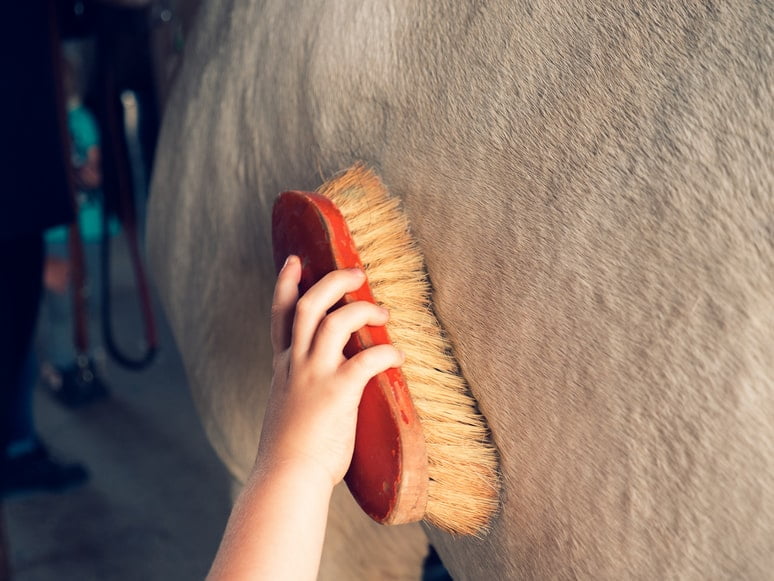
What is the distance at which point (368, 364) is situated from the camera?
393mm

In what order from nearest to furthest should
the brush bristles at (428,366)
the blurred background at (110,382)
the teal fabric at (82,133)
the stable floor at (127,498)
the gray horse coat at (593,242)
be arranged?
the gray horse coat at (593,242) < the brush bristles at (428,366) < the blurred background at (110,382) < the stable floor at (127,498) < the teal fabric at (82,133)

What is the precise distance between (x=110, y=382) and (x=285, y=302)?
5.55ft

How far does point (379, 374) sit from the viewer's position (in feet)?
1.31

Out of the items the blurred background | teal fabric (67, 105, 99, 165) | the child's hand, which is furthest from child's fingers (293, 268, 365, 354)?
teal fabric (67, 105, 99, 165)

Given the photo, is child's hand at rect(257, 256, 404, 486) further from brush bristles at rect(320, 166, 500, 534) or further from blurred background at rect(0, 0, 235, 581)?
blurred background at rect(0, 0, 235, 581)

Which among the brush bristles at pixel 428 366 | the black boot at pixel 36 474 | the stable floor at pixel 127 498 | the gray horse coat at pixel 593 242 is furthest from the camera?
the black boot at pixel 36 474

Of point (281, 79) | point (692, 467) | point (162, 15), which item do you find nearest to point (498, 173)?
point (692, 467)

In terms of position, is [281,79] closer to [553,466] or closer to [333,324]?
[333,324]

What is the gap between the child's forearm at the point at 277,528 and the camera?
1.28 ft

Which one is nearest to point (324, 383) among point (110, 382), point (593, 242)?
point (593, 242)

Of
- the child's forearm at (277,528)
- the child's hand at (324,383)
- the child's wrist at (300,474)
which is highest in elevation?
the child's hand at (324,383)

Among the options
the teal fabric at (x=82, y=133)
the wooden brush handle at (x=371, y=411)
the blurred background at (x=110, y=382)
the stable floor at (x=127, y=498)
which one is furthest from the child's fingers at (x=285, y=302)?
the teal fabric at (x=82, y=133)

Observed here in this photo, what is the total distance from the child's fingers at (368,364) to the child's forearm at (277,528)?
6cm

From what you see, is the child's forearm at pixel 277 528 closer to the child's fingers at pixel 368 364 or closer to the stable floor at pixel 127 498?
the child's fingers at pixel 368 364
